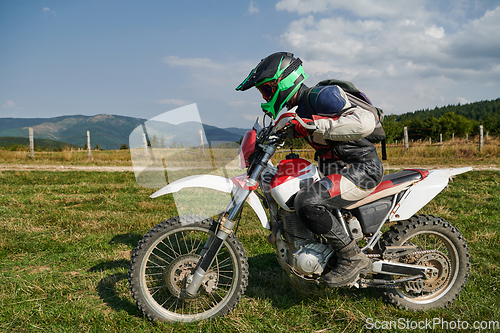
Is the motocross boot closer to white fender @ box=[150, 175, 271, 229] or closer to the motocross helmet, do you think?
white fender @ box=[150, 175, 271, 229]

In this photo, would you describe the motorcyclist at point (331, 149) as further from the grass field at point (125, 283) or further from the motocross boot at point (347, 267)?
the grass field at point (125, 283)

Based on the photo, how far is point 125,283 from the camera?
12.3ft

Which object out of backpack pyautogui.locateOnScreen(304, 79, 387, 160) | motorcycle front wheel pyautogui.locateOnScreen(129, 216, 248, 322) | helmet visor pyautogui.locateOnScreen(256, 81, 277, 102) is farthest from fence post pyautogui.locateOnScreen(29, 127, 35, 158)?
backpack pyautogui.locateOnScreen(304, 79, 387, 160)

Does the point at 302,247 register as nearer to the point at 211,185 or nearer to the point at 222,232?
the point at 222,232

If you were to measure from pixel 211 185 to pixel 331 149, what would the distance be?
122cm

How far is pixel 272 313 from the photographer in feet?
10.6

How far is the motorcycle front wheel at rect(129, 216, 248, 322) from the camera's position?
2941mm

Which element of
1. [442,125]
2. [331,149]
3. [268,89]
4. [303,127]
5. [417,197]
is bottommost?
[417,197]

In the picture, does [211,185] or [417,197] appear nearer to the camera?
[211,185]

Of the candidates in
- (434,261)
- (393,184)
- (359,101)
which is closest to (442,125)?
(434,261)

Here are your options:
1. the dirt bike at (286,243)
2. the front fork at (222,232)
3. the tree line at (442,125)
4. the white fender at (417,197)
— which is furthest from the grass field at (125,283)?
the tree line at (442,125)

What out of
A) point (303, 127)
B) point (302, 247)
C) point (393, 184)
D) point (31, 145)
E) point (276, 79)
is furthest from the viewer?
point (31, 145)

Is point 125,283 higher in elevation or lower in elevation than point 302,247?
lower

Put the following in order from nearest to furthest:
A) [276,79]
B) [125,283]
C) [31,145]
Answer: [276,79] → [125,283] → [31,145]
